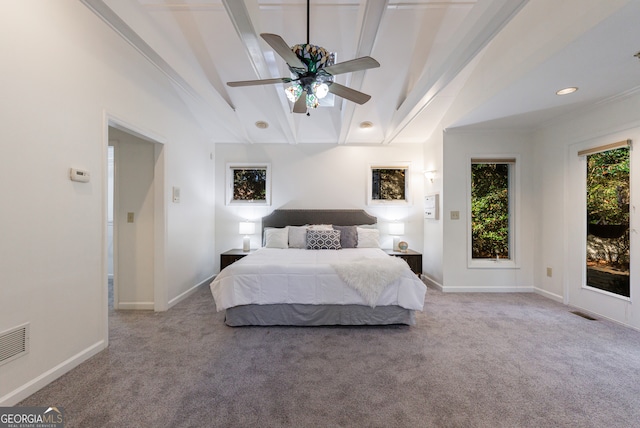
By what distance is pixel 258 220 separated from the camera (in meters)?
4.86

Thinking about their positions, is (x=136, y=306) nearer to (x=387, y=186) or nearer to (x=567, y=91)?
(x=387, y=186)

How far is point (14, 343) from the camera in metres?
1.61

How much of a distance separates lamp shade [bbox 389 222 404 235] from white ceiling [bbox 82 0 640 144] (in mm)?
1712

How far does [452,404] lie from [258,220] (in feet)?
13.0

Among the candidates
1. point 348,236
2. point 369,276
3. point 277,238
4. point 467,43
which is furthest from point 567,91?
point 277,238

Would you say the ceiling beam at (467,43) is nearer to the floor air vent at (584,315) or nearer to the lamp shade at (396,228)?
the lamp shade at (396,228)

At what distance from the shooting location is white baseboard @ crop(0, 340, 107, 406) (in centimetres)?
159

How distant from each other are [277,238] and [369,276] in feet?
6.57

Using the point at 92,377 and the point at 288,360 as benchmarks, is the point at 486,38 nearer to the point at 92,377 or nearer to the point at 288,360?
the point at 288,360

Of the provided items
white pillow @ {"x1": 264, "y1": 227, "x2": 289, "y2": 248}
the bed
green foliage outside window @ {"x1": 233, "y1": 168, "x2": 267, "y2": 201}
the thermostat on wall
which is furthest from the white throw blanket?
green foliage outside window @ {"x1": 233, "y1": 168, "x2": 267, "y2": 201}

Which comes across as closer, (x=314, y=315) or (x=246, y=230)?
(x=314, y=315)

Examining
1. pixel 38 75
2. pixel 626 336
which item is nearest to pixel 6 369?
pixel 38 75

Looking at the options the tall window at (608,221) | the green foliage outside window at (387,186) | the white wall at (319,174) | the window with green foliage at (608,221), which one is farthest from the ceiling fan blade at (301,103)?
the window with green foliage at (608,221)

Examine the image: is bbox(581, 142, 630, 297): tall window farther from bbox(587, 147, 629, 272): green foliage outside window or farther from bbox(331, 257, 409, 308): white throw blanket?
bbox(331, 257, 409, 308): white throw blanket
